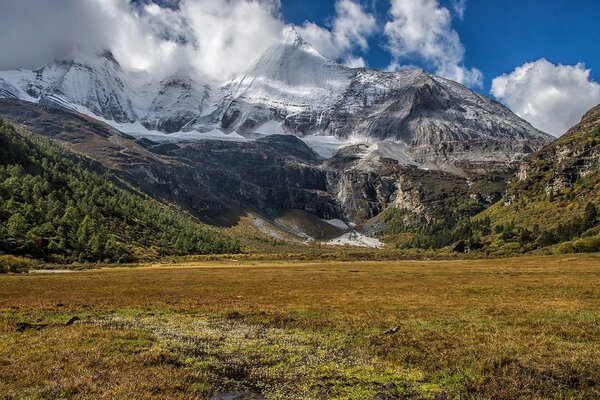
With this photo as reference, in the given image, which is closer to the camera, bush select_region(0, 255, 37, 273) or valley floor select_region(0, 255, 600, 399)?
valley floor select_region(0, 255, 600, 399)

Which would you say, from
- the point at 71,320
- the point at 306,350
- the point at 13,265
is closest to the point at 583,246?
the point at 306,350

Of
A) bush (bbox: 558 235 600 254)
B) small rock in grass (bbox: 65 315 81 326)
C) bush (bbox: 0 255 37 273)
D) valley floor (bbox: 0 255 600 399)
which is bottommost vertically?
bush (bbox: 0 255 37 273)

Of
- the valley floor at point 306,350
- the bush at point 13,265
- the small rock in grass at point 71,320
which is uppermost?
the valley floor at point 306,350

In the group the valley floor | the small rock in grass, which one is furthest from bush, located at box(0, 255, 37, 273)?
the small rock in grass

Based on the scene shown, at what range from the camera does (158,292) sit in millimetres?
55219

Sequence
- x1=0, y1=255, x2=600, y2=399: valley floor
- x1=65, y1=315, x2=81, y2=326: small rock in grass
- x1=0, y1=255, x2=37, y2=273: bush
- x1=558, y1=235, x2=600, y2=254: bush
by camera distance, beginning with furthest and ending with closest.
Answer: x1=558, y1=235, x2=600, y2=254: bush < x1=0, y1=255, x2=37, y2=273: bush < x1=65, y1=315, x2=81, y2=326: small rock in grass < x1=0, y1=255, x2=600, y2=399: valley floor

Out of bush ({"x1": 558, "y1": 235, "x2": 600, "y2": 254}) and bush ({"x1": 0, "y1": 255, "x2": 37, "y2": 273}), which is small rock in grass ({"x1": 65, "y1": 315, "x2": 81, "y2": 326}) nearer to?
bush ({"x1": 0, "y1": 255, "x2": 37, "y2": 273})

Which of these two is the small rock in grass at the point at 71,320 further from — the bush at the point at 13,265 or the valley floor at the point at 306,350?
the bush at the point at 13,265

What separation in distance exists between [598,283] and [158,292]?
2188 inches

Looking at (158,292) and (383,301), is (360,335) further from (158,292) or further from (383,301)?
(158,292)

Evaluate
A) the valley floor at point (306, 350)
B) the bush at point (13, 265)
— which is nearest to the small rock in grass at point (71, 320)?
the valley floor at point (306, 350)

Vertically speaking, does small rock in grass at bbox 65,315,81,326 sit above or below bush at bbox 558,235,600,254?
below

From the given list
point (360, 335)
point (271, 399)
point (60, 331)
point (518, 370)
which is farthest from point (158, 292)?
point (518, 370)

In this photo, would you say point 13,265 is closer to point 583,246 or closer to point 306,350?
point 306,350
